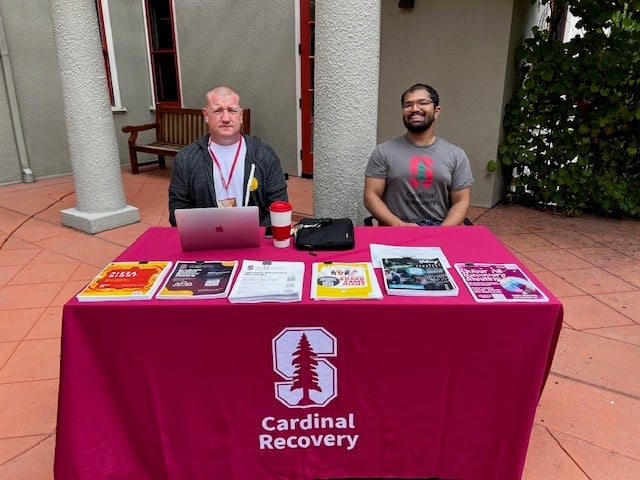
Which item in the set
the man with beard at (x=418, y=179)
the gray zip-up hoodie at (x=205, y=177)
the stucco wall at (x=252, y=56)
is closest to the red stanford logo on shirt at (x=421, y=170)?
the man with beard at (x=418, y=179)

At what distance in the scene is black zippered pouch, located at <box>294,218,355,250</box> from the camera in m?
1.83

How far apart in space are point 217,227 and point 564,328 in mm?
2001

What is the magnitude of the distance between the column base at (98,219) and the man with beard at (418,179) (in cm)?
266

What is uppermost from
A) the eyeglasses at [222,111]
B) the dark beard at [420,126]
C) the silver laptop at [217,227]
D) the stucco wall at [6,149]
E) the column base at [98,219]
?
the eyeglasses at [222,111]

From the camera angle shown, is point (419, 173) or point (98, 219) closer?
point (419, 173)

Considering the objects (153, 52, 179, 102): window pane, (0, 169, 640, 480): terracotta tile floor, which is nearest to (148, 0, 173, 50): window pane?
(153, 52, 179, 102): window pane

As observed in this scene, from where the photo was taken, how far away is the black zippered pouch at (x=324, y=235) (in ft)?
5.99

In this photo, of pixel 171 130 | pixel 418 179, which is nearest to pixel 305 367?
pixel 418 179

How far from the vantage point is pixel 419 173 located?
8.66ft

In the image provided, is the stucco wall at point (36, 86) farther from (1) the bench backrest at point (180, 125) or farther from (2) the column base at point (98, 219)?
(2) the column base at point (98, 219)

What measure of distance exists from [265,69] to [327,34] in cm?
374

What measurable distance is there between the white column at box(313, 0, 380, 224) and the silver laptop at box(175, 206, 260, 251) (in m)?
0.99

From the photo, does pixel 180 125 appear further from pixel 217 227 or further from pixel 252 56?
pixel 217 227

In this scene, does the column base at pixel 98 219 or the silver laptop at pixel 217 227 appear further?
the column base at pixel 98 219
